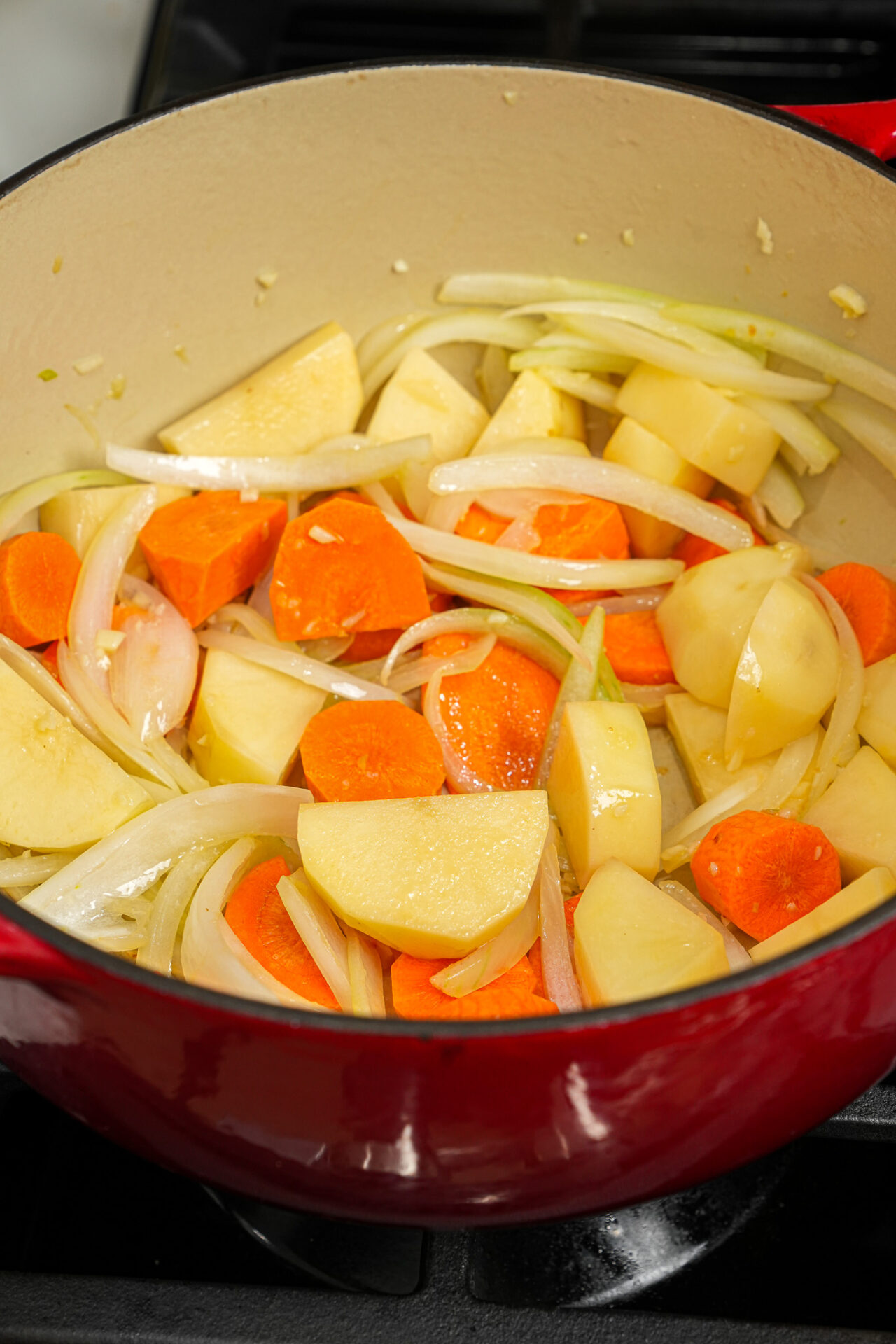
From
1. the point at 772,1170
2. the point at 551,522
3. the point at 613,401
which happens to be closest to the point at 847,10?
the point at 613,401

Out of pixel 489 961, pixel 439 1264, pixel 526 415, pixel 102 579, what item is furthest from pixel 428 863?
pixel 526 415

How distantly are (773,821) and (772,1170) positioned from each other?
1.00 feet

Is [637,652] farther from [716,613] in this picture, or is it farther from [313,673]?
[313,673]

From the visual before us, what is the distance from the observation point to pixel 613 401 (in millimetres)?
1395

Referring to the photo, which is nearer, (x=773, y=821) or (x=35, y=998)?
(x=35, y=998)

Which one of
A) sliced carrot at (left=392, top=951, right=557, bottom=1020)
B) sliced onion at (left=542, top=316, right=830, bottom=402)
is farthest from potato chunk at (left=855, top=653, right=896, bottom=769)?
sliced carrot at (left=392, top=951, right=557, bottom=1020)

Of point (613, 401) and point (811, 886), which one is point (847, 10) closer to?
point (613, 401)

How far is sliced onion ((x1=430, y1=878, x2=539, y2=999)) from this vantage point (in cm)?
95

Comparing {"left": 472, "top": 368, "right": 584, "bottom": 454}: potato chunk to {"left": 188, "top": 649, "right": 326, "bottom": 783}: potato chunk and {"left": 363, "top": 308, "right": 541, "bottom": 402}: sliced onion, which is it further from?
{"left": 188, "top": 649, "right": 326, "bottom": 783}: potato chunk

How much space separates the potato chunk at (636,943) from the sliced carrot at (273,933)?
23 cm

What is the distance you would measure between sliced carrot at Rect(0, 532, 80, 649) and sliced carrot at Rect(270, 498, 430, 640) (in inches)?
9.0

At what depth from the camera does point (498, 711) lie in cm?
123

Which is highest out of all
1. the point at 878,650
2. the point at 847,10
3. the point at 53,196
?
the point at 847,10

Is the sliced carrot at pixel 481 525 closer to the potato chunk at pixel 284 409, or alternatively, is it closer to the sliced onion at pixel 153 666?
the potato chunk at pixel 284 409
